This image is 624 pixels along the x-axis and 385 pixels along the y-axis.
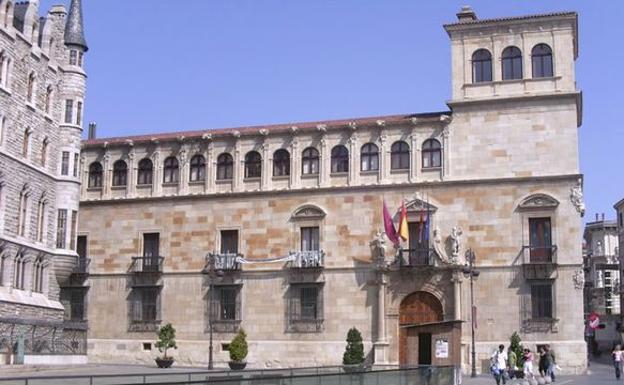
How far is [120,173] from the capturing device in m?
53.2

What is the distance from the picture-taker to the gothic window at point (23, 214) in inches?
1742

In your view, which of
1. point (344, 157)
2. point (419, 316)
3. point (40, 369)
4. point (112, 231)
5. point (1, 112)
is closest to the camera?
point (40, 369)

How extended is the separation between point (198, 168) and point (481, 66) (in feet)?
55.5

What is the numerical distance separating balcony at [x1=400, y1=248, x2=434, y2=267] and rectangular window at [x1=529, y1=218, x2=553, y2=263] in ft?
16.5

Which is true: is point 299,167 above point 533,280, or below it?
above

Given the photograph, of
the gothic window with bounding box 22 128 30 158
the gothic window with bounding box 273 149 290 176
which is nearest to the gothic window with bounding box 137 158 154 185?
the gothic window with bounding box 273 149 290 176

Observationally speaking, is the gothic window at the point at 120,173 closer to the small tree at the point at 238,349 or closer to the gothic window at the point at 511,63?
the small tree at the point at 238,349

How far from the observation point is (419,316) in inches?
1796

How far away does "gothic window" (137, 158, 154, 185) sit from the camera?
5242cm

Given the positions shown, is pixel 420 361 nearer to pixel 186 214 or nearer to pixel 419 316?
pixel 419 316

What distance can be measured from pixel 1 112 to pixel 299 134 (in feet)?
51.4

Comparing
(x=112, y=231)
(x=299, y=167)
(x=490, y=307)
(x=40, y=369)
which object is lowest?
(x=40, y=369)

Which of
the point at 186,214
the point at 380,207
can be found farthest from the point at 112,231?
the point at 380,207

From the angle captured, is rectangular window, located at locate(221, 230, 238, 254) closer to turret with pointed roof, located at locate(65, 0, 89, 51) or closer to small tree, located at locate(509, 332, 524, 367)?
turret with pointed roof, located at locate(65, 0, 89, 51)
